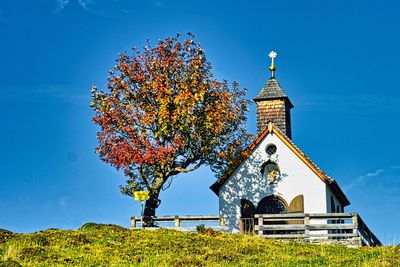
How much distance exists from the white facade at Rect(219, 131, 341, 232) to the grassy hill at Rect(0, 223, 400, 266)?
30.7ft

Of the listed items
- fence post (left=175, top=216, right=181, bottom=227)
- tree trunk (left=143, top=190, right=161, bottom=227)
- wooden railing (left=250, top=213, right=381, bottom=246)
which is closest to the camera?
wooden railing (left=250, top=213, right=381, bottom=246)

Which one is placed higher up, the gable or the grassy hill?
the gable

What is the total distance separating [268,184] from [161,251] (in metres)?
16.6

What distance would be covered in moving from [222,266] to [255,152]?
20212 millimetres

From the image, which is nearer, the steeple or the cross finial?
the steeple

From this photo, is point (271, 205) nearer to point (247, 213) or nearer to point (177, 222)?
point (247, 213)

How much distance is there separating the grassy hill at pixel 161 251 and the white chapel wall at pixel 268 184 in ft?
30.8

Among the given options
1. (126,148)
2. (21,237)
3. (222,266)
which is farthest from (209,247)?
(126,148)

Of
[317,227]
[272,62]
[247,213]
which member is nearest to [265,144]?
[247,213]

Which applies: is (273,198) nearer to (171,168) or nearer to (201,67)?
(171,168)

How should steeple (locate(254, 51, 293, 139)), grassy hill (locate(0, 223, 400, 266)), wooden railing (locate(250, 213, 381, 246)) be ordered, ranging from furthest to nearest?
steeple (locate(254, 51, 293, 139)) < wooden railing (locate(250, 213, 381, 246)) < grassy hill (locate(0, 223, 400, 266))

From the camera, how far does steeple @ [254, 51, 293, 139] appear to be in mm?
43031

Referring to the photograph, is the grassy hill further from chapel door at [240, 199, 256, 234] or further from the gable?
the gable

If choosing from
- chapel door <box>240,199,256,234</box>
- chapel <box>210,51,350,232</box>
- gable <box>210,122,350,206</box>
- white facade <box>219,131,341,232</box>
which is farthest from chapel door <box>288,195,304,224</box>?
chapel door <box>240,199,256,234</box>
